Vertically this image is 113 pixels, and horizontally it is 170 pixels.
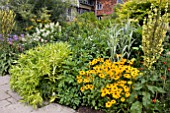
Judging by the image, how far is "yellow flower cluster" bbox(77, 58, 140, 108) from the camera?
6.40 feet

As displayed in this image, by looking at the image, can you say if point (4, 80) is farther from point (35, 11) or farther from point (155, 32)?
point (35, 11)

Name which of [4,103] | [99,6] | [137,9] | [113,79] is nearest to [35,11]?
[137,9]

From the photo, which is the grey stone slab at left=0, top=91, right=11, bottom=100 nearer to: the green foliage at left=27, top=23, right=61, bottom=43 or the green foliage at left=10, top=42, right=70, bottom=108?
the green foliage at left=10, top=42, right=70, bottom=108

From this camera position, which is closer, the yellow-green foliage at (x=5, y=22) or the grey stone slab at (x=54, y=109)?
the grey stone slab at (x=54, y=109)

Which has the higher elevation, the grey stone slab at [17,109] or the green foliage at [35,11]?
the green foliage at [35,11]

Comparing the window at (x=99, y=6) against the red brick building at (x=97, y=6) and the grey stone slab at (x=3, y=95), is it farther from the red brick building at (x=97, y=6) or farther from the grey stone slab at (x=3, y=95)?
the grey stone slab at (x=3, y=95)

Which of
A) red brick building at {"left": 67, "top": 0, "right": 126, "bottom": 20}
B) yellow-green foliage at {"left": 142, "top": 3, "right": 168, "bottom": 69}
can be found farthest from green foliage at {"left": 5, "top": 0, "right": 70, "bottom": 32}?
red brick building at {"left": 67, "top": 0, "right": 126, "bottom": 20}

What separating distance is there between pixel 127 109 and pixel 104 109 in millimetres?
288

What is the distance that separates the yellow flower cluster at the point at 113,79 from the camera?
6.40ft

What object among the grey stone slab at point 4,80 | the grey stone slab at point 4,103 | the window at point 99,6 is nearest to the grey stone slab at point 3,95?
the grey stone slab at point 4,103

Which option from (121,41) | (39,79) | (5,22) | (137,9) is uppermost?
(137,9)

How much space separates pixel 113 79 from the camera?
2.09m

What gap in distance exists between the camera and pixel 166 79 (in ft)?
7.49

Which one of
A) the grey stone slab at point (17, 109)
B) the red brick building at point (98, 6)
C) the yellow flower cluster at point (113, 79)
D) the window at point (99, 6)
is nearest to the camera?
the yellow flower cluster at point (113, 79)
